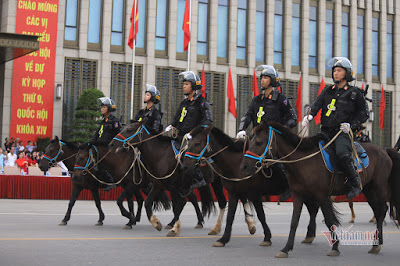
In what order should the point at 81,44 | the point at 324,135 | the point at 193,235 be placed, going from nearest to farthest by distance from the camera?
the point at 324,135, the point at 193,235, the point at 81,44

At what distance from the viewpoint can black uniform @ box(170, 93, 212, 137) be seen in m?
12.7

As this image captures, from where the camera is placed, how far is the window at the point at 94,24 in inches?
1555

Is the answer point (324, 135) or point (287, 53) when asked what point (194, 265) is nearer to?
point (324, 135)

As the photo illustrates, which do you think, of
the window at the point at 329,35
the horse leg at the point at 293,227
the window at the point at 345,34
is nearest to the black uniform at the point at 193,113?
the horse leg at the point at 293,227

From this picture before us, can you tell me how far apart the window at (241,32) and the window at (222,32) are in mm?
1090

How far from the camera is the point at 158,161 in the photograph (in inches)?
492

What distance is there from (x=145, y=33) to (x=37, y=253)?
111ft

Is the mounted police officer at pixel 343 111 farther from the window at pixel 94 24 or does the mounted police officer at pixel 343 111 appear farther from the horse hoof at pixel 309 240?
the window at pixel 94 24

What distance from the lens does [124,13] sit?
40375mm

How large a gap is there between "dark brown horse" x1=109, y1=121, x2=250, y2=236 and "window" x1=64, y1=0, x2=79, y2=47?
1080 inches

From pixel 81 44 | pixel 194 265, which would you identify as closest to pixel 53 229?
pixel 194 265

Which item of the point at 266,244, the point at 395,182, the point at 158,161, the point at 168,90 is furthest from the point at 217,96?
the point at 266,244

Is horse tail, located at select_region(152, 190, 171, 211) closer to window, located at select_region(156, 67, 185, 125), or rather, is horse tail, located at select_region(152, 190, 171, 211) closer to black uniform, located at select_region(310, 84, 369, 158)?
black uniform, located at select_region(310, 84, 369, 158)

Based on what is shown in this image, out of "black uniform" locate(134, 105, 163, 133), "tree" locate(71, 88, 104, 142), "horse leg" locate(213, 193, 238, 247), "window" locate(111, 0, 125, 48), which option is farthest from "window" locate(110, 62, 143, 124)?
"horse leg" locate(213, 193, 238, 247)
